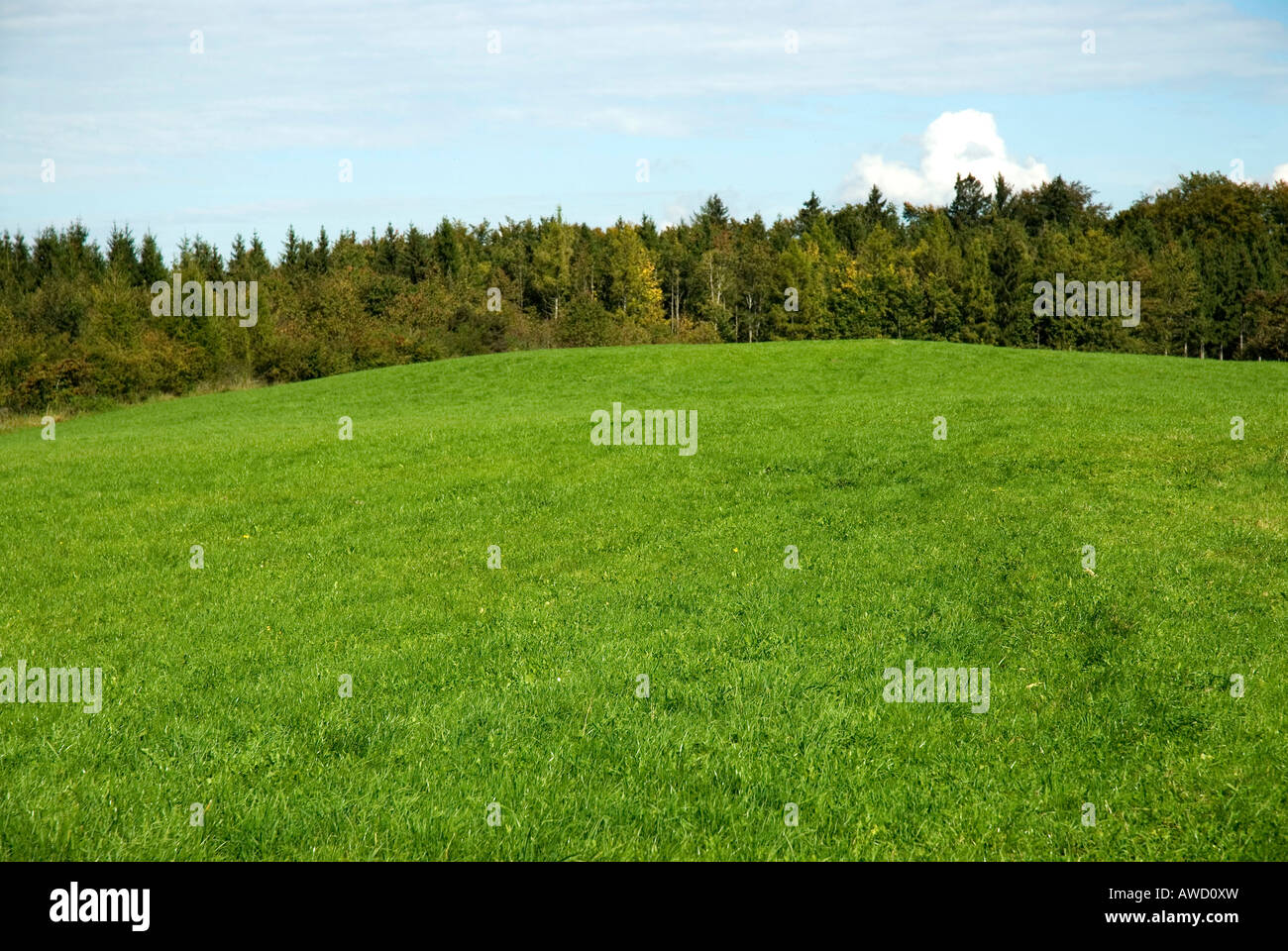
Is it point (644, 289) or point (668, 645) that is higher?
point (644, 289)

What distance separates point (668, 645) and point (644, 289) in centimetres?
7792

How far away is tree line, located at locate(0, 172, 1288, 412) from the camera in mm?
56875

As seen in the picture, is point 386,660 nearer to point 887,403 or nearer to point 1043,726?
point 1043,726

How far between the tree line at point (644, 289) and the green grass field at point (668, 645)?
37.6 metres

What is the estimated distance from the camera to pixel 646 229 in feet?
330

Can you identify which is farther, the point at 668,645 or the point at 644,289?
the point at 644,289

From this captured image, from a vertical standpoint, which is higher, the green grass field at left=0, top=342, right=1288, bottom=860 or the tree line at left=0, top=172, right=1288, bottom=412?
the tree line at left=0, top=172, right=1288, bottom=412

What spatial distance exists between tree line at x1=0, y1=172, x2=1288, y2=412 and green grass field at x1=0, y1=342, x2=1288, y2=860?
37603mm

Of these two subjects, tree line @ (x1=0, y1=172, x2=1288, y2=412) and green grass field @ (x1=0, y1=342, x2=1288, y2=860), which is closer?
green grass field @ (x1=0, y1=342, x2=1288, y2=860)

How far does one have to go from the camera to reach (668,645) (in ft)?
31.2

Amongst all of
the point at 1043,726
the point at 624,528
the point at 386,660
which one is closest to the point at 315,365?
the point at 624,528

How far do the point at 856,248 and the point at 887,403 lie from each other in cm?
7601
